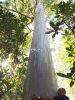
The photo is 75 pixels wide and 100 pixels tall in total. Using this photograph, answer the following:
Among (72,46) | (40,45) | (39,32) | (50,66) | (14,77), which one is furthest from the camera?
(14,77)

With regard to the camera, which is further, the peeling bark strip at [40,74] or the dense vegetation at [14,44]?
the dense vegetation at [14,44]

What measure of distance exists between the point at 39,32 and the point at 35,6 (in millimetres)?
2208

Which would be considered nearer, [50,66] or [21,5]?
[50,66]

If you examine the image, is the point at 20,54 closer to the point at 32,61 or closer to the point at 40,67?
the point at 32,61

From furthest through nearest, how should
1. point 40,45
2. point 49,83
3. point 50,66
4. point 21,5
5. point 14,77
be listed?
point 21,5
point 14,77
point 40,45
point 50,66
point 49,83

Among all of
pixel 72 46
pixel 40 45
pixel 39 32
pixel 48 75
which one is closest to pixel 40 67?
pixel 48 75

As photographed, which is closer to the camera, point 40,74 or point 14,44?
point 40,74

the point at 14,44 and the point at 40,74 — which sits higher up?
the point at 14,44

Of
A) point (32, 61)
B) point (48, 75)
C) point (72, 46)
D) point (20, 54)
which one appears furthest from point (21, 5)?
point (72, 46)

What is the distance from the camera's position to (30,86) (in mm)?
5457

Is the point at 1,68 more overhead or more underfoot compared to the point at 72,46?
more underfoot

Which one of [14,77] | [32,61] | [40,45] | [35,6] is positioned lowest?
[14,77]

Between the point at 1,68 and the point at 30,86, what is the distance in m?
2.57

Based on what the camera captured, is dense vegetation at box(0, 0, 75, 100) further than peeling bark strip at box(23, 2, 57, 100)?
Yes
